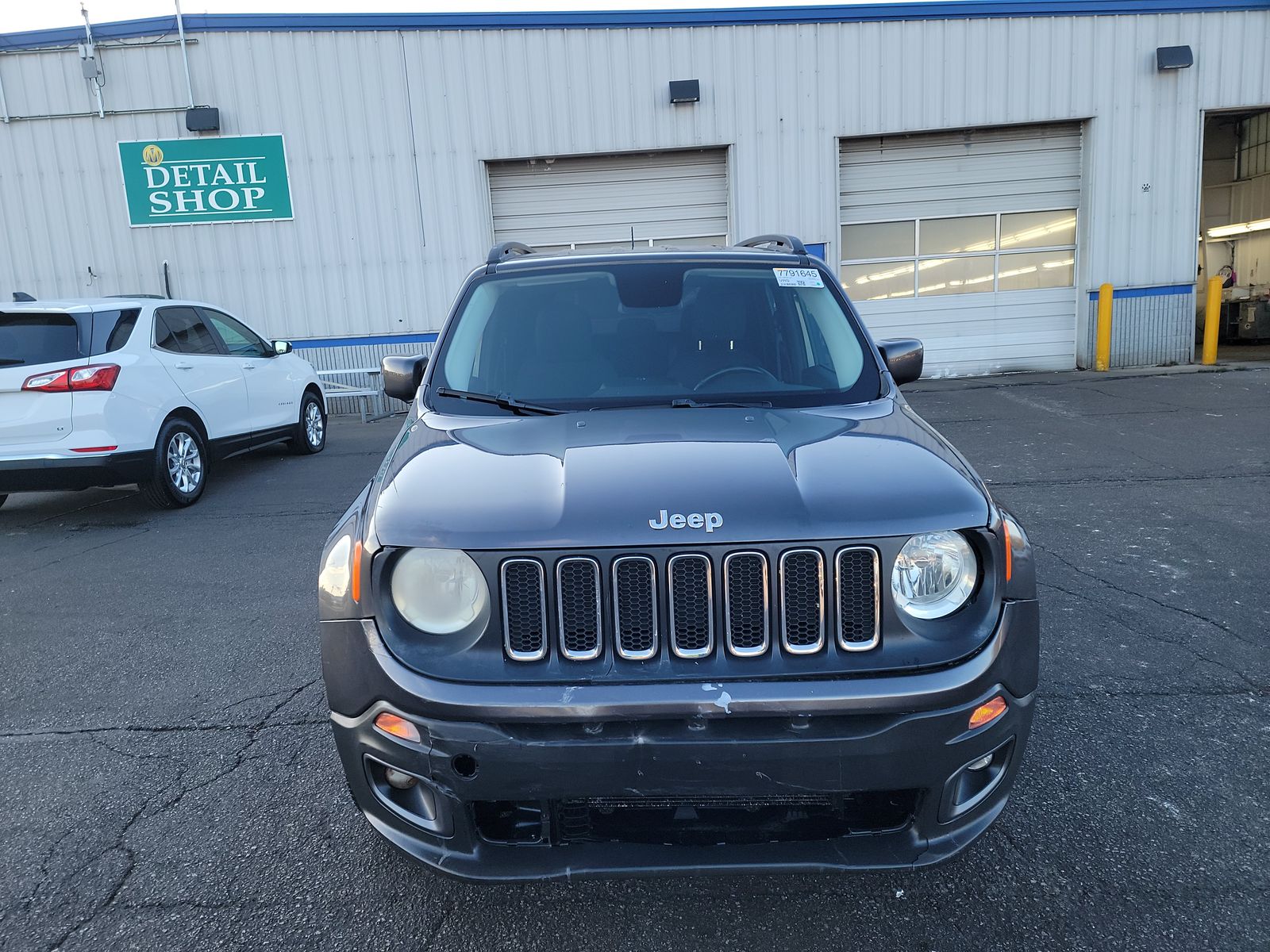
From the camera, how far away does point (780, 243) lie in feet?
13.3

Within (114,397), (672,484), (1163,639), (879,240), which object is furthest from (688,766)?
(879,240)

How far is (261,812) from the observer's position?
272 centimetres

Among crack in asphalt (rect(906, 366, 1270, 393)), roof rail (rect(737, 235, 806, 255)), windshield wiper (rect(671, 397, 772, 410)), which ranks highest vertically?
roof rail (rect(737, 235, 806, 255))

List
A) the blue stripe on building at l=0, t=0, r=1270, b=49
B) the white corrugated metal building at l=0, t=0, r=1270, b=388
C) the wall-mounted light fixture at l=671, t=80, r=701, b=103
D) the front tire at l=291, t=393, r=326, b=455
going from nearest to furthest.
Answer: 1. the front tire at l=291, t=393, r=326, b=455
2. the blue stripe on building at l=0, t=0, r=1270, b=49
3. the white corrugated metal building at l=0, t=0, r=1270, b=388
4. the wall-mounted light fixture at l=671, t=80, r=701, b=103

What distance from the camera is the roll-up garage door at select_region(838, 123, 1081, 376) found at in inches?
556

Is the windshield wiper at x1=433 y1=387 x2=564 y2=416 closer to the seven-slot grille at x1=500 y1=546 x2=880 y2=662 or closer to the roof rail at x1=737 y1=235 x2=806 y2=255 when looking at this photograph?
the seven-slot grille at x1=500 y1=546 x2=880 y2=662

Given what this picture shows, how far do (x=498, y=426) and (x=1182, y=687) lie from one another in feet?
9.09

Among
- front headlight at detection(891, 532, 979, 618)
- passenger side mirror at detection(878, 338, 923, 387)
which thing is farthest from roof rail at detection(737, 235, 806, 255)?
front headlight at detection(891, 532, 979, 618)

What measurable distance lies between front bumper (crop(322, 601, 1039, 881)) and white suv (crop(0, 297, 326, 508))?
18.0 ft

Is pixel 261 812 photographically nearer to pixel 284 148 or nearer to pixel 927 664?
pixel 927 664

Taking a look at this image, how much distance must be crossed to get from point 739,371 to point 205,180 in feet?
42.7

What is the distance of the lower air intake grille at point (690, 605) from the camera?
1.95 meters

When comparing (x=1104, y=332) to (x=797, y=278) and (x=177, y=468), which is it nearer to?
(x=797, y=278)

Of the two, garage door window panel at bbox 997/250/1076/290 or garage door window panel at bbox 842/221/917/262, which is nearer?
garage door window panel at bbox 842/221/917/262
